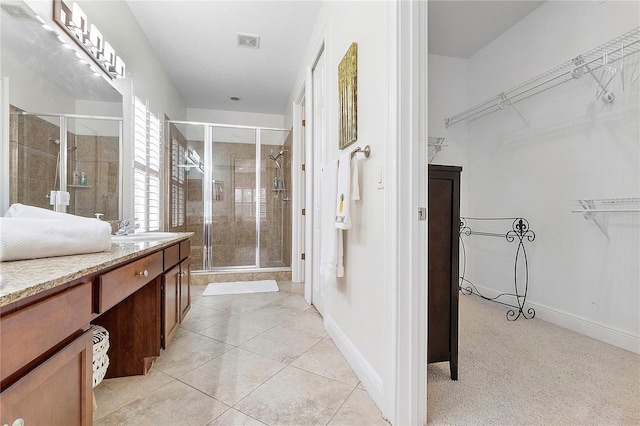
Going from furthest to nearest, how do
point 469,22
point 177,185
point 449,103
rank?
1. point 177,185
2. point 449,103
3. point 469,22

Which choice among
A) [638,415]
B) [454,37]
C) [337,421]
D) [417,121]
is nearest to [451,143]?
[454,37]

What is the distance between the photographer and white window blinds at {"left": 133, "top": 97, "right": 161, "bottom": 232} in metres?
2.59

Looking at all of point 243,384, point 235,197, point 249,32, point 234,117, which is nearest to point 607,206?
point 243,384

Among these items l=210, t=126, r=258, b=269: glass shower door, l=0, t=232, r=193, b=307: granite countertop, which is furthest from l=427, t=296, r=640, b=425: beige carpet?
l=210, t=126, r=258, b=269: glass shower door

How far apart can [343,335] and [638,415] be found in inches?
54.8

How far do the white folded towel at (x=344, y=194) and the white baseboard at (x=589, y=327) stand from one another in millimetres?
2059

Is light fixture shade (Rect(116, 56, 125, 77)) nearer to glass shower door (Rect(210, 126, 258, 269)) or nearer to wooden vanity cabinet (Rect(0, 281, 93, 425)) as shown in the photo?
glass shower door (Rect(210, 126, 258, 269))

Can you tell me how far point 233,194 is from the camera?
4.28 metres

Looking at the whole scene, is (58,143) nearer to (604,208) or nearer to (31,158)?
(31,158)

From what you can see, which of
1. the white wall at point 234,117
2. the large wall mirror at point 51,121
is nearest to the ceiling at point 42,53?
the large wall mirror at point 51,121

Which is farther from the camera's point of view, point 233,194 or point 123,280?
point 233,194

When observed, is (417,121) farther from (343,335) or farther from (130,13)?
(130,13)

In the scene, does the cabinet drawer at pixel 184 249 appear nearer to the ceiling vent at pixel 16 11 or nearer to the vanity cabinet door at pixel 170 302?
the vanity cabinet door at pixel 170 302

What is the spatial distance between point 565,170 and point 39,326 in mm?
3168
